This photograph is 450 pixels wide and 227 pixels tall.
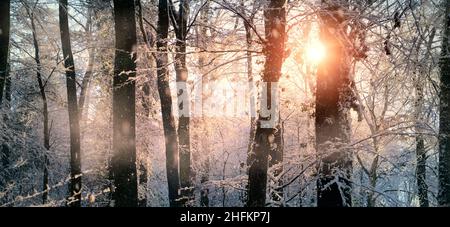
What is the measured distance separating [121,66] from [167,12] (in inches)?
168

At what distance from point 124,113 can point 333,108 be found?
383cm

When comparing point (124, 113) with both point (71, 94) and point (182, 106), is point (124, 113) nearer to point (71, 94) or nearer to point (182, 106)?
point (182, 106)

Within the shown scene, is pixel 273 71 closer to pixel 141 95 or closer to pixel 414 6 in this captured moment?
pixel 414 6

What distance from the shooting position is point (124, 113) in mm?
8609

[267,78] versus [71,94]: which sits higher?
[71,94]

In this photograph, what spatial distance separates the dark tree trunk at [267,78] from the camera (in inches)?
Result: 292

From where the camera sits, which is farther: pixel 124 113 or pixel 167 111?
pixel 167 111

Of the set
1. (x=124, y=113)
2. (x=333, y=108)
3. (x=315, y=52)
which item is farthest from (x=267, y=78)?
(x=124, y=113)

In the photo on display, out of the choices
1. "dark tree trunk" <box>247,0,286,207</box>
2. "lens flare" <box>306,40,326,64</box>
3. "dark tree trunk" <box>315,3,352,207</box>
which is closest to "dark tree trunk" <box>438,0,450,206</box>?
"dark tree trunk" <box>315,3,352,207</box>

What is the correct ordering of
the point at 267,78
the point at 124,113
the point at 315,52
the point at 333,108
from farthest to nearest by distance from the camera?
the point at 124,113, the point at 315,52, the point at 267,78, the point at 333,108

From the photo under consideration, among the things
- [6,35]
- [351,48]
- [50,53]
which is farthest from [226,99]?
[351,48]

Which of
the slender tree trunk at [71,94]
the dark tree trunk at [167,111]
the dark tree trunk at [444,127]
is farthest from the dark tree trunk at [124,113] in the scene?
the slender tree trunk at [71,94]

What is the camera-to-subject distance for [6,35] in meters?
9.68

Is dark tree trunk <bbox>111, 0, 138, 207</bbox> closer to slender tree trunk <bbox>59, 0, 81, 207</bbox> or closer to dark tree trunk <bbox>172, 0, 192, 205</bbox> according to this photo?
dark tree trunk <bbox>172, 0, 192, 205</bbox>
